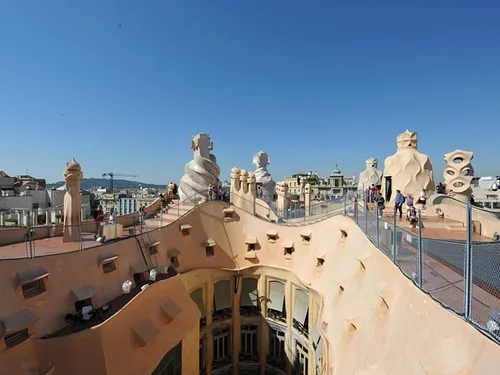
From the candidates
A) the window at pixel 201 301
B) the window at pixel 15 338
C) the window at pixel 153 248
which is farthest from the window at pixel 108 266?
the window at pixel 201 301

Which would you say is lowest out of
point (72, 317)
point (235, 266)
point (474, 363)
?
point (235, 266)

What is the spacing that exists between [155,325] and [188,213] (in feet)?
22.7

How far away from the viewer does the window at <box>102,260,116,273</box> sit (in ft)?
32.1

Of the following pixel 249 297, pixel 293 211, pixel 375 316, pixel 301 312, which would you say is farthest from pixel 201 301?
pixel 375 316

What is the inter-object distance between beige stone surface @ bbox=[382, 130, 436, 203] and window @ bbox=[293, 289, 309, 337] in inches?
311

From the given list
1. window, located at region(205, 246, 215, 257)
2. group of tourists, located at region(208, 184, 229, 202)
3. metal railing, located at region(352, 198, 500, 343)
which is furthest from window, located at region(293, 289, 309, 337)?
metal railing, located at region(352, 198, 500, 343)

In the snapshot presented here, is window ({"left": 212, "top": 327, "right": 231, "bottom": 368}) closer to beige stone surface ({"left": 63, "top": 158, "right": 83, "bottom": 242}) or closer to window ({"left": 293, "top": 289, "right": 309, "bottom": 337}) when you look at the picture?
window ({"left": 293, "top": 289, "right": 309, "bottom": 337})

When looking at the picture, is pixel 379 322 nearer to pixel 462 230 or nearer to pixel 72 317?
pixel 462 230

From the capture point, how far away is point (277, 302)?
15.8 m

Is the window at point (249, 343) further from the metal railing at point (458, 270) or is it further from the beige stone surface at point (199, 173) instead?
the metal railing at point (458, 270)

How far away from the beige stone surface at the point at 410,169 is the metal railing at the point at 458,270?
1181 centimetres

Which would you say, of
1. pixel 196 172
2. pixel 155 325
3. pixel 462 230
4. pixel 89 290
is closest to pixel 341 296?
pixel 462 230

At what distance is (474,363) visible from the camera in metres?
3.33

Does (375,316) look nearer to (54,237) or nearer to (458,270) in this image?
(458,270)
